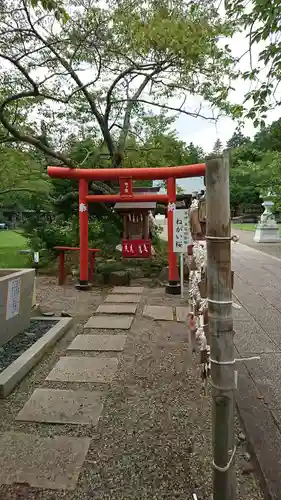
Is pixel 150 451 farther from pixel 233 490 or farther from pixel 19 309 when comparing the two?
pixel 19 309

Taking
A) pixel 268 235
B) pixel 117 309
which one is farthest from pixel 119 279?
pixel 268 235

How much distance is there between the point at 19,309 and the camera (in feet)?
13.1

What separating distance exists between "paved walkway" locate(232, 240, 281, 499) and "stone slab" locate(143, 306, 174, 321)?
89cm

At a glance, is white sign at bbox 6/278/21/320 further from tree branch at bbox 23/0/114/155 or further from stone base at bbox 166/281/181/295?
tree branch at bbox 23/0/114/155

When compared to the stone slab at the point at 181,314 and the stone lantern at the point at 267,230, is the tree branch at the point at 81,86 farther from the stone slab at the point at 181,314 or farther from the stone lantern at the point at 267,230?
the stone lantern at the point at 267,230

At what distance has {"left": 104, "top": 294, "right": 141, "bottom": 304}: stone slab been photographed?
18.7ft

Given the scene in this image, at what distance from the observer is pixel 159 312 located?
504 cm

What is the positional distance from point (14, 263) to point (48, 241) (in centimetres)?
190

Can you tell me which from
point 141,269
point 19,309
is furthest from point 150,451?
point 141,269

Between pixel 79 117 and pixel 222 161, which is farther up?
pixel 79 117

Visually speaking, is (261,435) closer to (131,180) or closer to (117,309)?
(117,309)

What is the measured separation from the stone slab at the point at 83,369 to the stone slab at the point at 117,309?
5.39ft

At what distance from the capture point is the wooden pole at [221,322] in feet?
4.38

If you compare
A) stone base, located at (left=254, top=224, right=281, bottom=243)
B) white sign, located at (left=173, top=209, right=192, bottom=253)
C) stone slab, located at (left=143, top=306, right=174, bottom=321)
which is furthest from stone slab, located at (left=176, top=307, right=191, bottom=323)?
stone base, located at (left=254, top=224, right=281, bottom=243)
